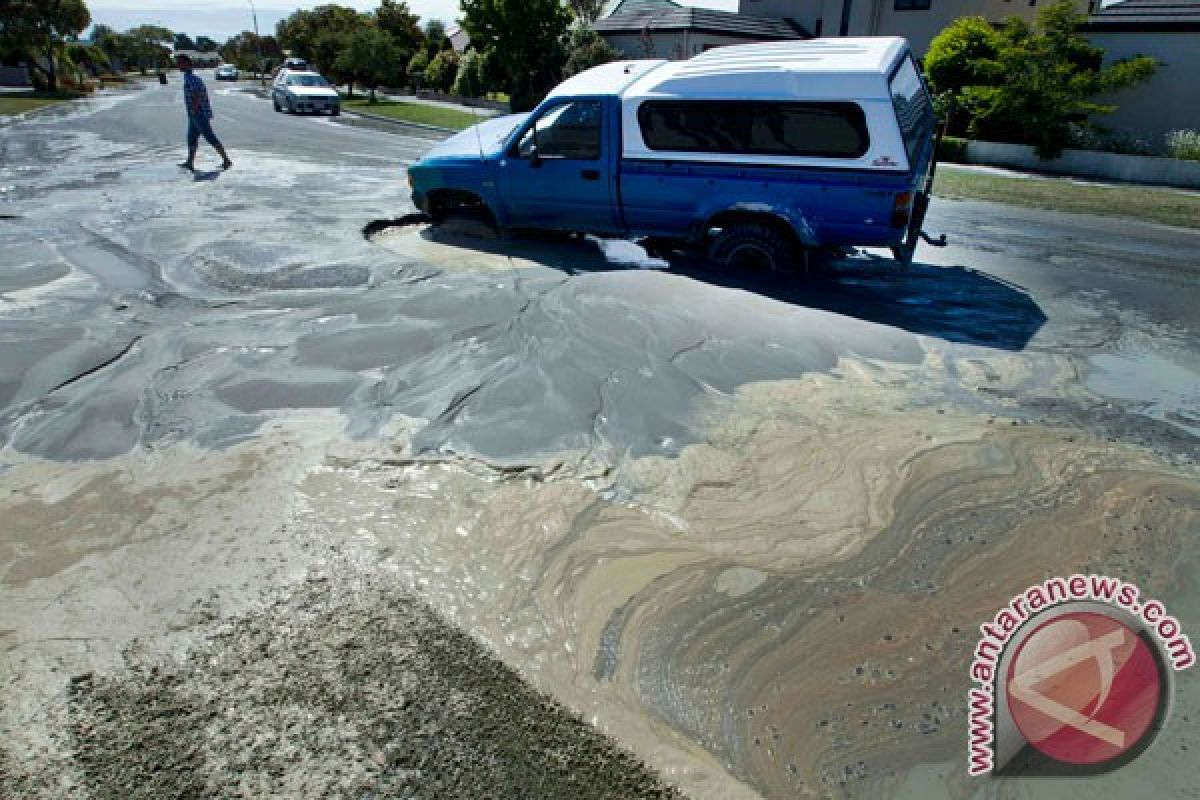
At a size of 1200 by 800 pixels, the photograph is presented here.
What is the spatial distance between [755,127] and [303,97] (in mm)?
24812

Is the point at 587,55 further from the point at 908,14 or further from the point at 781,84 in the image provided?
the point at 781,84

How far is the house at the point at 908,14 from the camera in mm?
26538

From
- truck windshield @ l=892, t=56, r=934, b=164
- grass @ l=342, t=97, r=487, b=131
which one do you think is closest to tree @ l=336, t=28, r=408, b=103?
grass @ l=342, t=97, r=487, b=131

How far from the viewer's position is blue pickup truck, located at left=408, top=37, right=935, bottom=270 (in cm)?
696

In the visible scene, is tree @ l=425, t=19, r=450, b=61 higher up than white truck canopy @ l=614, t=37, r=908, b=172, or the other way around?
tree @ l=425, t=19, r=450, b=61

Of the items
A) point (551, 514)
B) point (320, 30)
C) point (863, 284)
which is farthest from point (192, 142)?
point (320, 30)

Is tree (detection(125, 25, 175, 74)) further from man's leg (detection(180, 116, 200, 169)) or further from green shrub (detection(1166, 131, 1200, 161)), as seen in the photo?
green shrub (detection(1166, 131, 1200, 161))

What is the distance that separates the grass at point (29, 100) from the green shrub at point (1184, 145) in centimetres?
3413

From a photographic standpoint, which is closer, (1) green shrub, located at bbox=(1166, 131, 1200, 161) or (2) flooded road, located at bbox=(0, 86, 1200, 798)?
(2) flooded road, located at bbox=(0, 86, 1200, 798)

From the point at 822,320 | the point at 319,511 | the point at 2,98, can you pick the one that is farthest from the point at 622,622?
the point at 2,98

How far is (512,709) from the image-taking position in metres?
2.87

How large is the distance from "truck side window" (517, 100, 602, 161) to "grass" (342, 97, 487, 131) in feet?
45.7

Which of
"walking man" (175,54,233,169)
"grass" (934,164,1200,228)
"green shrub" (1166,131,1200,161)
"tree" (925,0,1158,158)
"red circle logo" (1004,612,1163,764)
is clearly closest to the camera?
"red circle logo" (1004,612,1163,764)

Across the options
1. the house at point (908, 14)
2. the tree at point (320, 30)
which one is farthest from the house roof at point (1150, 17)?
the tree at point (320, 30)
